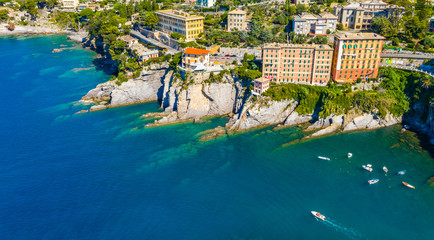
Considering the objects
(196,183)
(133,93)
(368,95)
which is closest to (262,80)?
(368,95)

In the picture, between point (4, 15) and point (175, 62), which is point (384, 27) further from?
point (4, 15)

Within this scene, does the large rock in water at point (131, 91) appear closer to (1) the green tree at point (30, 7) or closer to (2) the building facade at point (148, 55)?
(2) the building facade at point (148, 55)

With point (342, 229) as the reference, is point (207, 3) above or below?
above

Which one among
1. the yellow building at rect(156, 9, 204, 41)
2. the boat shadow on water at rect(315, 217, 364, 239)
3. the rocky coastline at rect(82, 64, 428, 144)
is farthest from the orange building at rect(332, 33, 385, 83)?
the yellow building at rect(156, 9, 204, 41)

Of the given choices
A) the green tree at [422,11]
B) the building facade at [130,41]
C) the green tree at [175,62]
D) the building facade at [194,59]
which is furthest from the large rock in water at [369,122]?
the building facade at [130,41]

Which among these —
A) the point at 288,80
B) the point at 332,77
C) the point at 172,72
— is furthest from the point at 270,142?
the point at 172,72

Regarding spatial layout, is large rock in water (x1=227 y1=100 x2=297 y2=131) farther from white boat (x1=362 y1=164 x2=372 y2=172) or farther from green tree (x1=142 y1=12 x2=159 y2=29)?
green tree (x1=142 y1=12 x2=159 y2=29)
